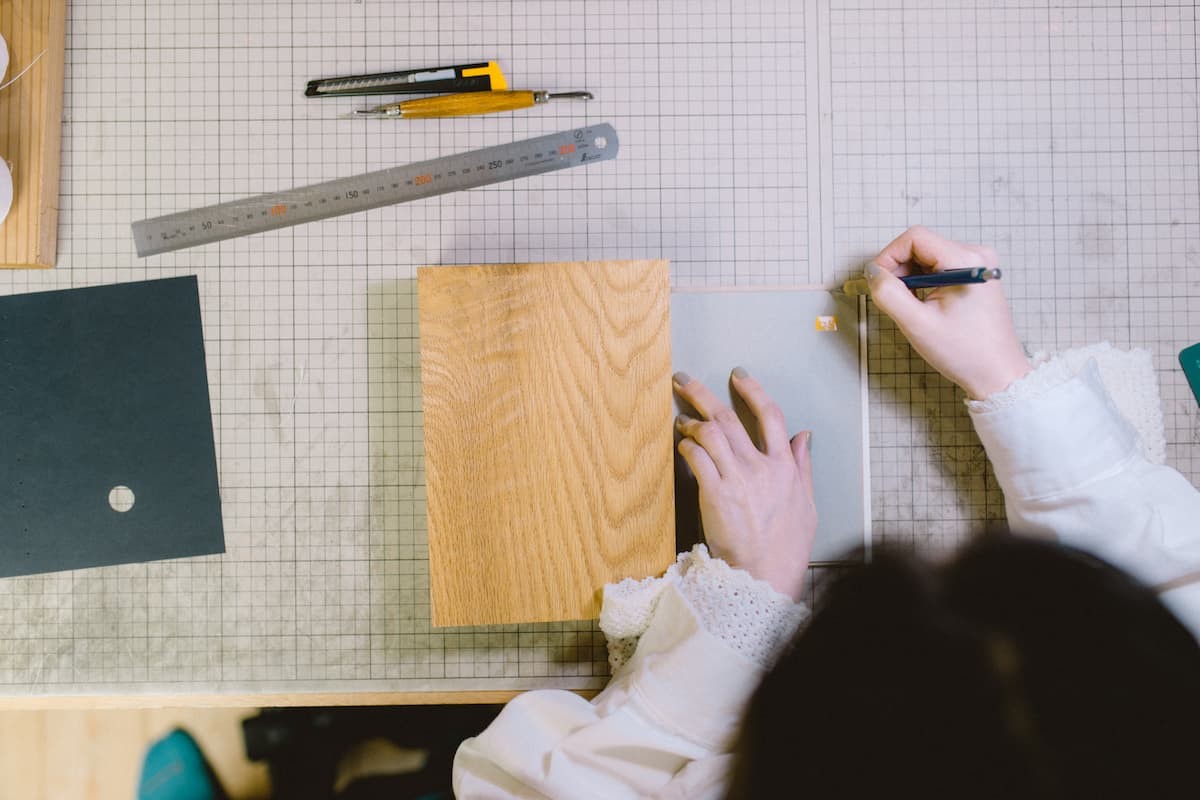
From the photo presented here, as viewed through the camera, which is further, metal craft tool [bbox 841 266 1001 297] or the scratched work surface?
the scratched work surface

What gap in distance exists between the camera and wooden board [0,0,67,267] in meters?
0.84

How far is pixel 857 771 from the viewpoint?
1.39 ft

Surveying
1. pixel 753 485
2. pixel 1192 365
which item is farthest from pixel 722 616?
pixel 1192 365

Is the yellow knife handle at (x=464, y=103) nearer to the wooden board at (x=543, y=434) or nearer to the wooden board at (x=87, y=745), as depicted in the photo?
the wooden board at (x=543, y=434)

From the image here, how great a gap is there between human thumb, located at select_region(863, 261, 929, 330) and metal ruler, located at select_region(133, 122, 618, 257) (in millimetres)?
357

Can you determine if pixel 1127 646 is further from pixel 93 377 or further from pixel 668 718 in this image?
pixel 93 377

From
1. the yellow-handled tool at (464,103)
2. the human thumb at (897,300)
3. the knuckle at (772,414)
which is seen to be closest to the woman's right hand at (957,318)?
the human thumb at (897,300)

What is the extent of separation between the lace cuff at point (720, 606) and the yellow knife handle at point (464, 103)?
0.57 metres

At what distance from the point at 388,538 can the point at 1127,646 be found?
733mm

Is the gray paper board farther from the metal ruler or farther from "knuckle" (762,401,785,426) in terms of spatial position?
the metal ruler

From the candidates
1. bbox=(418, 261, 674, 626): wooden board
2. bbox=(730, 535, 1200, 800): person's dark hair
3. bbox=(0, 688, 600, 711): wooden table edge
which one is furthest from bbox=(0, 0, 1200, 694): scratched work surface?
→ bbox=(730, 535, 1200, 800): person's dark hair

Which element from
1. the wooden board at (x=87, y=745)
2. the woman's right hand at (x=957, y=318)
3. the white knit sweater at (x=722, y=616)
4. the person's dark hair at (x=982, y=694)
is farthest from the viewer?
the wooden board at (x=87, y=745)

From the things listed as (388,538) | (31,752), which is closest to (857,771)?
(388,538)

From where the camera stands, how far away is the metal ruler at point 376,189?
0.87 metres
